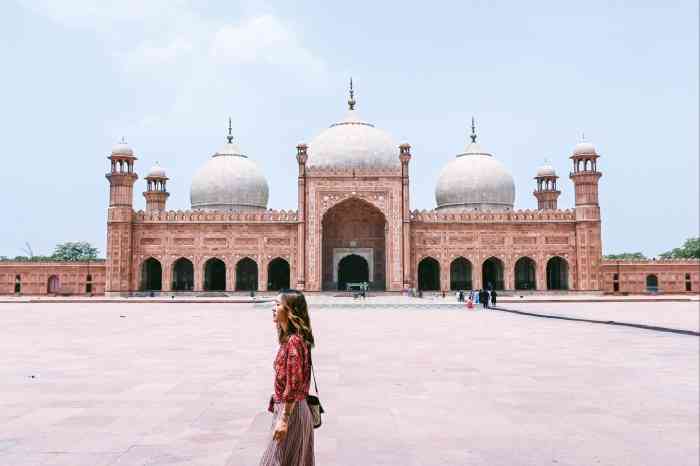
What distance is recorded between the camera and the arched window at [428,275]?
29.0 m

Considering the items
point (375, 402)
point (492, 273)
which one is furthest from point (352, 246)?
point (375, 402)

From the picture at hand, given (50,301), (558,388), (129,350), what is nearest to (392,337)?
(129,350)

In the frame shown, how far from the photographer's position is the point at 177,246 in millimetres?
27156

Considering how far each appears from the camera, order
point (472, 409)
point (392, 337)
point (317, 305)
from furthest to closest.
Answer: point (317, 305)
point (392, 337)
point (472, 409)

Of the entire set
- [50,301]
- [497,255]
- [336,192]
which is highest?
[336,192]

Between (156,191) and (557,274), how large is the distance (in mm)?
20108

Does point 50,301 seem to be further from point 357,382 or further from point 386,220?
point 357,382

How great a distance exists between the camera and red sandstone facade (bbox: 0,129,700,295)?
26562 mm

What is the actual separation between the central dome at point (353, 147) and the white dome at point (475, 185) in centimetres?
334

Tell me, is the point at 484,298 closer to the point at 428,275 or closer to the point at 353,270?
the point at 353,270

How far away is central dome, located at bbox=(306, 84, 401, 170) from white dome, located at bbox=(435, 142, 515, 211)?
3.34m

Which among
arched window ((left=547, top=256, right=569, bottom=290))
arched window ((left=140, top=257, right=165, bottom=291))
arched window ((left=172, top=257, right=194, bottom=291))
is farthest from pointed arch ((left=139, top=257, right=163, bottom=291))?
arched window ((left=547, top=256, right=569, bottom=290))

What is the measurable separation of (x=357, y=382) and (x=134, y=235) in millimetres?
24187

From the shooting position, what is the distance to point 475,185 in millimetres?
31172
